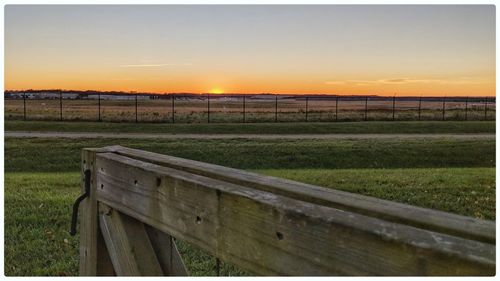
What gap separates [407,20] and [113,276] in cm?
411

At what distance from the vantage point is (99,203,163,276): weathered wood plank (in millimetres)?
1713

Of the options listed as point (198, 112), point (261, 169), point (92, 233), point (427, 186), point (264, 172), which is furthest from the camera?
point (198, 112)

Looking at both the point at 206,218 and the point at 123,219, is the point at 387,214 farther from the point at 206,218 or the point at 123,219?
the point at 123,219

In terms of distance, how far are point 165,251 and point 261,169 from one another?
10037 millimetres

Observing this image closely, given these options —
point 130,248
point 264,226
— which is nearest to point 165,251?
point 130,248

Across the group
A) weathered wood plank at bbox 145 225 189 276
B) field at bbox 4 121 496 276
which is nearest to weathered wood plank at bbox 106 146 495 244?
weathered wood plank at bbox 145 225 189 276

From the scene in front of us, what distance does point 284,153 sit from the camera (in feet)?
44.5

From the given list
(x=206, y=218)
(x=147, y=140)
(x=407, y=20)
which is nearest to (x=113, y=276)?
(x=206, y=218)

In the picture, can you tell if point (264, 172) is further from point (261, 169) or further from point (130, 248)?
point (130, 248)

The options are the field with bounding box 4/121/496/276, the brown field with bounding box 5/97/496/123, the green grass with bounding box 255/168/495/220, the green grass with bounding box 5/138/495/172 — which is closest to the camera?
the field with bounding box 4/121/496/276

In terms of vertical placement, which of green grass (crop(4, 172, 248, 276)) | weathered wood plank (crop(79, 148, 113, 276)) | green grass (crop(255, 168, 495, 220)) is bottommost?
green grass (crop(255, 168, 495, 220))

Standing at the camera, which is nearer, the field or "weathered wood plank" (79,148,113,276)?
"weathered wood plank" (79,148,113,276)

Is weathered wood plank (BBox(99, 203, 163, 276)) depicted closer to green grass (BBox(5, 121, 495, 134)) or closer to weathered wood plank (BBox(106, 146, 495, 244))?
weathered wood plank (BBox(106, 146, 495, 244))

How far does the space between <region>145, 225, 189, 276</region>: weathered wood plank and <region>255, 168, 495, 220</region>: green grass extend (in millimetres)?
5622
